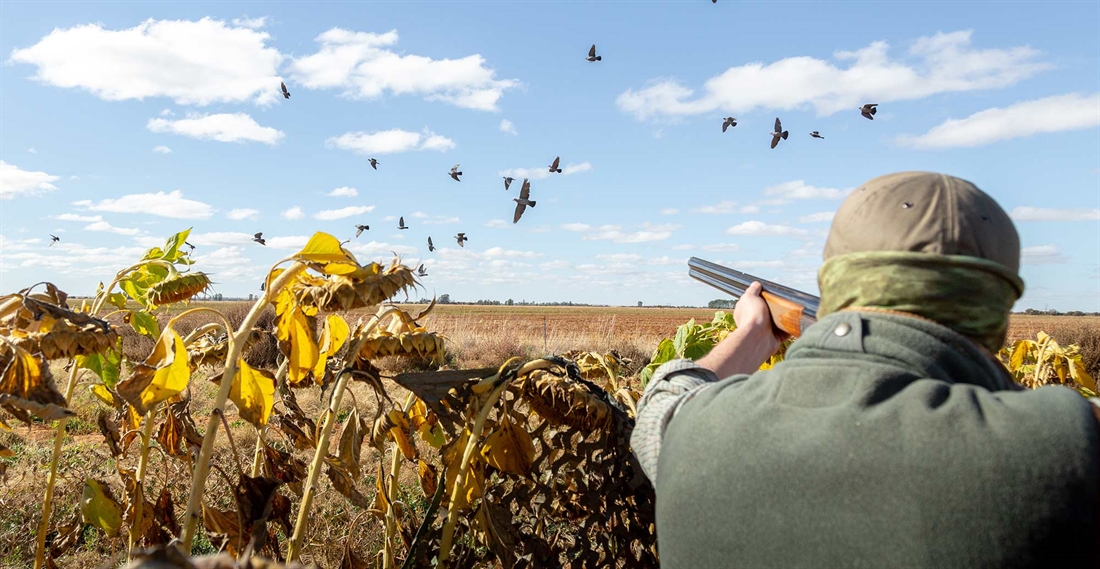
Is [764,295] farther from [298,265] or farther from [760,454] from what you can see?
[298,265]

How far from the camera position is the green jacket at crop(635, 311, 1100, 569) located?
2.70 feet

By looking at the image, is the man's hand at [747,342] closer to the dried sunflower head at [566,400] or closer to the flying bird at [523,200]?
the dried sunflower head at [566,400]

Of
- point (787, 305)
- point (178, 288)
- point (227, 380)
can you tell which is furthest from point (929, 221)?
point (178, 288)

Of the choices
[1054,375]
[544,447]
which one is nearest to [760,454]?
[544,447]

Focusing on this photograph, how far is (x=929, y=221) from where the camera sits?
3.30 feet

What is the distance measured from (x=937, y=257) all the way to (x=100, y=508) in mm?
2177

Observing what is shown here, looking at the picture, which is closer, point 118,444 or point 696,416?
point 696,416

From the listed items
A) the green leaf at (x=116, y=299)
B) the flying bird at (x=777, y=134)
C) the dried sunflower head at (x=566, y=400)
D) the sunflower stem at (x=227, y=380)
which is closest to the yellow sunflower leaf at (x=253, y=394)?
the sunflower stem at (x=227, y=380)

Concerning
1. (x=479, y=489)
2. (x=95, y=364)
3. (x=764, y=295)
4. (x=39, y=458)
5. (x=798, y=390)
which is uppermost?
(x=764, y=295)

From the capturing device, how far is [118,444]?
2.24 m

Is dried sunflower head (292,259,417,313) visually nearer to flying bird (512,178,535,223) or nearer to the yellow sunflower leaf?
the yellow sunflower leaf

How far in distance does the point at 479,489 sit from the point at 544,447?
171mm

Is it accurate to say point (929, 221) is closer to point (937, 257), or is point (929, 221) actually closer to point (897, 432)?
point (937, 257)

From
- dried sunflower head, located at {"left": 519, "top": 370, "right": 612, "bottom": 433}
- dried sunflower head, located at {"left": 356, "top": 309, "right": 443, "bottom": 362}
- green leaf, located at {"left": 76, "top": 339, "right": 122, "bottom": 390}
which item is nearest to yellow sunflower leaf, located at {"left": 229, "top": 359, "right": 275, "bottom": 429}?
dried sunflower head, located at {"left": 356, "top": 309, "right": 443, "bottom": 362}
